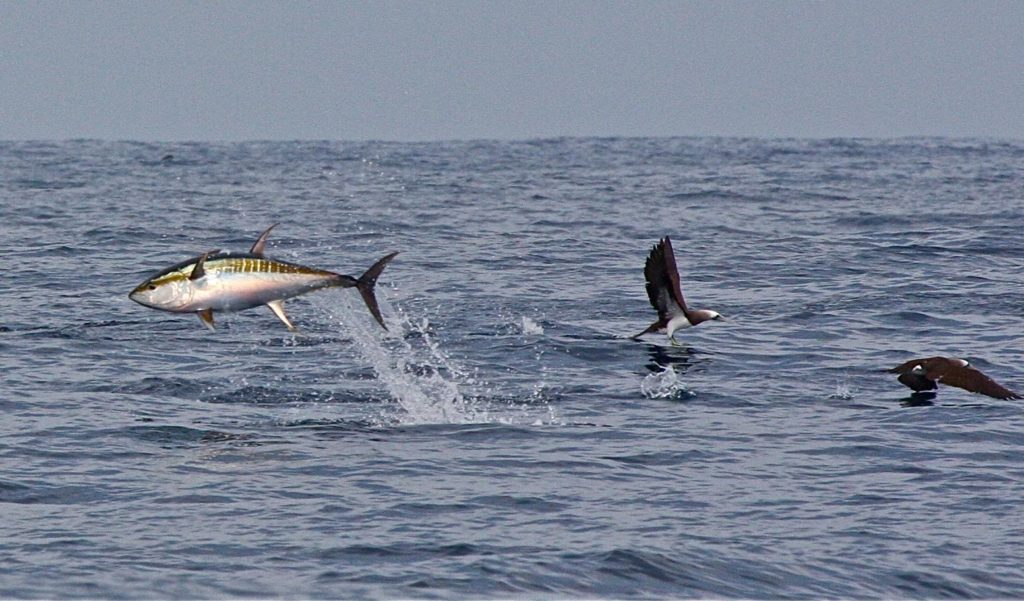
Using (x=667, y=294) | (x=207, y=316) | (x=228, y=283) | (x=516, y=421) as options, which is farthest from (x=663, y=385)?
(x=228, y=283)

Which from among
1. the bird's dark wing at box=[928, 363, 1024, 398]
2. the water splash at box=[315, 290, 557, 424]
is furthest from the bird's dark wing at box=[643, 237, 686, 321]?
the bird's dark wing at box=[928, 363, 1024, 398]

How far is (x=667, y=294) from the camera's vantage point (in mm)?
18812

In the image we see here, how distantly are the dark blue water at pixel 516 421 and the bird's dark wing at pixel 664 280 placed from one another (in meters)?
0.66

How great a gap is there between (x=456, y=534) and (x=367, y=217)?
25353 millimetres

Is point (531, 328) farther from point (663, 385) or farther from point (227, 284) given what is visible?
point (227, 284)

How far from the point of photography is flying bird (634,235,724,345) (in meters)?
18.4

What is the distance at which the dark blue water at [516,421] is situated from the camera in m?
10.9

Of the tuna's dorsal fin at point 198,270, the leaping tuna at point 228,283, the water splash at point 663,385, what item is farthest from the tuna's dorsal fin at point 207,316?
the water splash at point 663,385

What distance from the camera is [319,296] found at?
24.0m

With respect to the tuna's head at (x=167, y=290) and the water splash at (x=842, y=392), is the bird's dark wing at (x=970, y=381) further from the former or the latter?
the tuna's head at (x=167, y=290)

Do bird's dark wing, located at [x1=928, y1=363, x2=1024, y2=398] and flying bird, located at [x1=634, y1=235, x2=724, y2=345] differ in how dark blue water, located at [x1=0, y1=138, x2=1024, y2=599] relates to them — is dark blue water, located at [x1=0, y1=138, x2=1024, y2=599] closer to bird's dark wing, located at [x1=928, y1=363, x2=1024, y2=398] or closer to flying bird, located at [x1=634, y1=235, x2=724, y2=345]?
bird's dark wing, located at [x1=928, y1=363, x2=1024, y2=398]

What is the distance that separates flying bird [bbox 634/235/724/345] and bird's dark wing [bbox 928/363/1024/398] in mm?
3275

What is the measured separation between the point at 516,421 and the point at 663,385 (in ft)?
7.75

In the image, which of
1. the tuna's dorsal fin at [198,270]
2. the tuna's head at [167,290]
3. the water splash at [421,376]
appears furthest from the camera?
the water splash at [421,376]
